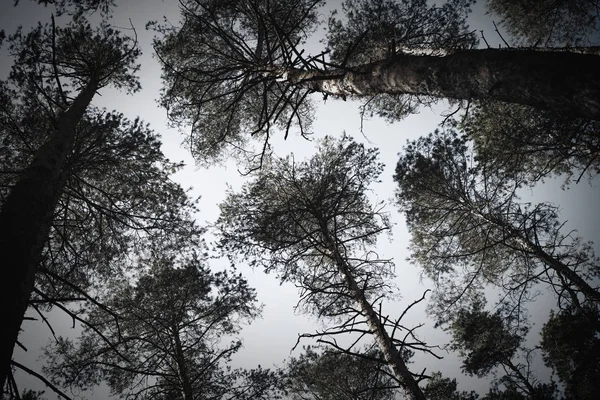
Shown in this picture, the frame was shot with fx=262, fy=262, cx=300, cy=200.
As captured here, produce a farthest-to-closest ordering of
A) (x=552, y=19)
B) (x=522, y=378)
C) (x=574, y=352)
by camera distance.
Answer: (x=522, y=378)
(x=574, y=352)
(x=552, y=19)

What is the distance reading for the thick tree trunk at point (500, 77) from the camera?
1.28 m

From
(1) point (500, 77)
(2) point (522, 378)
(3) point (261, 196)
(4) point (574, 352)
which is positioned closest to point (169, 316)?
(3) point (261, 196)

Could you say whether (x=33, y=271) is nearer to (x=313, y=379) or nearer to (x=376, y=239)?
(x=376, y=239)

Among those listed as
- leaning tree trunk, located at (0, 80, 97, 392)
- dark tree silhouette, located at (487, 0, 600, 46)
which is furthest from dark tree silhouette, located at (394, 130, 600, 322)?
leaning tree trunk, located at (0, 80, 97, 392)

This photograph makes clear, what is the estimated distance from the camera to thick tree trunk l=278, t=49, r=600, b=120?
1281mm

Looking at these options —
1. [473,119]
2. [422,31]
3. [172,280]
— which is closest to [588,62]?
[473,119]

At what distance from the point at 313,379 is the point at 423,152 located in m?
9.45

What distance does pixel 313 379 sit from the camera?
10.1 metres

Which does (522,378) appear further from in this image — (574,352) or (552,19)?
(552,19)

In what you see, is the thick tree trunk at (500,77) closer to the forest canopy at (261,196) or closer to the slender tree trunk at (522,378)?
the forest canopy at (261,196)

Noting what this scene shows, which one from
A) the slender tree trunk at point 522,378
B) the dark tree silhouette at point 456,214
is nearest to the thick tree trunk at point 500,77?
the dark tree silhouette at point 456,214

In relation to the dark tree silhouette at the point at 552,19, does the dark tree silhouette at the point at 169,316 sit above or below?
below

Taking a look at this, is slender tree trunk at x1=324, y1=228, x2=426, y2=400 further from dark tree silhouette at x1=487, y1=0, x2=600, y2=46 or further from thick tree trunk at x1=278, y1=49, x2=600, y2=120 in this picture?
dark tree silhouette at x1=487, y1=0, x2=600, y2=46

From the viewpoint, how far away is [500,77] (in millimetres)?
1623
